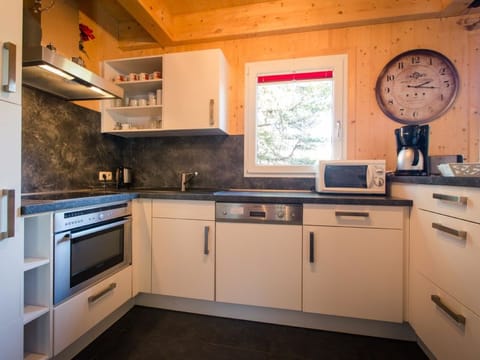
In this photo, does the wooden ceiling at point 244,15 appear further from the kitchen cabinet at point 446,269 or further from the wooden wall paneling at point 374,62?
the kitchen cabinet at point 446,269

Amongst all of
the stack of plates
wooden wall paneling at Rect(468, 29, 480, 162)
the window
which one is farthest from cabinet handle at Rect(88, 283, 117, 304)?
wooden wall paneling at Rect(468, 29, 480, 162)

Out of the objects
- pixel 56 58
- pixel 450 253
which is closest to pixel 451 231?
pixel 450 253

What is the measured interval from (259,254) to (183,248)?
57cm

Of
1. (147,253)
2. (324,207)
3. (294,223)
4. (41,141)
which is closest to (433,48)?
(324,207)

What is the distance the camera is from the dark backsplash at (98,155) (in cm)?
171

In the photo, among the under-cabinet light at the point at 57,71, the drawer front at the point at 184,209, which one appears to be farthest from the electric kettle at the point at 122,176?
the under-cabinet light at the point at 57,71

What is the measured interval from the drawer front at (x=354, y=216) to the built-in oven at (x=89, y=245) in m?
1.30

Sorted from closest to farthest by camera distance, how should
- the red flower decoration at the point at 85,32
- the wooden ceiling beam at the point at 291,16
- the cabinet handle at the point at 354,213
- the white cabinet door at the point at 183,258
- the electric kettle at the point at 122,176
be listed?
the cabinet handle at the point at 354,213 → the white cabinet door at the point at 183,258 → the wooden ceiling beam at the point at 291,16 → the red flower decoration at the point at 85,32 → the electric kettle at the point at 122,176

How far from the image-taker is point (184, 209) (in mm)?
1819

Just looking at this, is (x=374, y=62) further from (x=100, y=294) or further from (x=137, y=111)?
(x=100, y=294)

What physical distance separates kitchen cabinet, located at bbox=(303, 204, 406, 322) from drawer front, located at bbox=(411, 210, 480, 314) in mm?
136

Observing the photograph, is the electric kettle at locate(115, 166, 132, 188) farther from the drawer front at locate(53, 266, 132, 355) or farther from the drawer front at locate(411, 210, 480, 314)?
the drawer front at locate(411, 210, 480, 314)

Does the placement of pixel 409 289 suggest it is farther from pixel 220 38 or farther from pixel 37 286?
pixel 220 38

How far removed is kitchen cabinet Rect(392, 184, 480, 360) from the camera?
1.04 meters
